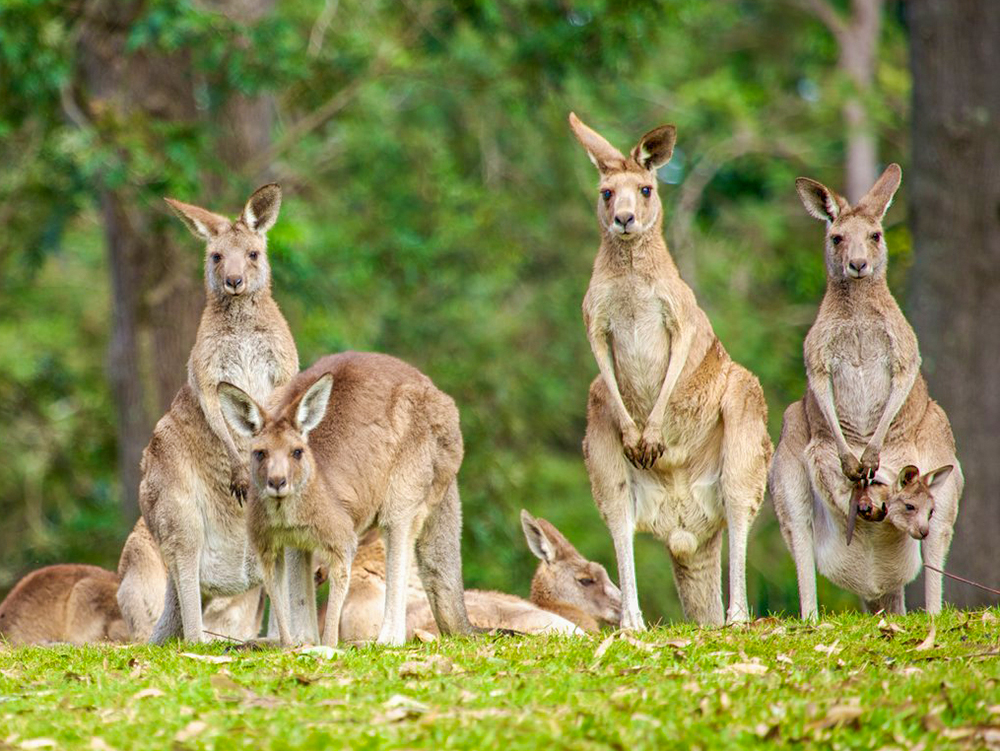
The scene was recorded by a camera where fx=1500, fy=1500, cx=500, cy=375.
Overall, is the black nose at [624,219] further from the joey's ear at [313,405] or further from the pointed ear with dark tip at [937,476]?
the pointed ear with dark tip at [937,476]

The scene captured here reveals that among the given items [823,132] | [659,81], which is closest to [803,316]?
[823,132]

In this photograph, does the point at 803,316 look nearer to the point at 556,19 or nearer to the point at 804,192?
the point at 556,19

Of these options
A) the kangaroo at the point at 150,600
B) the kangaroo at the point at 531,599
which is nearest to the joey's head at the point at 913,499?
the kangaroo at the point at 531,599

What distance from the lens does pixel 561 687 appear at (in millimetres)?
5164

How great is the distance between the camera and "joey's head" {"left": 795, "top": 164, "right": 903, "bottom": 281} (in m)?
7.09

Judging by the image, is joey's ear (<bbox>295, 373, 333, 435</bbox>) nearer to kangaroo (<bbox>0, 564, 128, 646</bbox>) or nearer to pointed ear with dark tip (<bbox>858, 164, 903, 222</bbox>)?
kangaroo (<bbox>0, 564, 128, 646</bbox>)

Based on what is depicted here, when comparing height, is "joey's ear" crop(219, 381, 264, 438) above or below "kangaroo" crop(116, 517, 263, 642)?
above

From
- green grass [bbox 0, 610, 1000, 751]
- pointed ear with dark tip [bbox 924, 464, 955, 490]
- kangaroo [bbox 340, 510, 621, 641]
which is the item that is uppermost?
pointed ear with dark tip [bbox 924, 464, 955, 490]

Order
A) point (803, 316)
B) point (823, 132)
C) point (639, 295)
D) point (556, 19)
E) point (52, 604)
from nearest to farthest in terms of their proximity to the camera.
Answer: point (639, 295) < point (52, 604) < point (556, 19) < point (803, 316) < point (823, 132)

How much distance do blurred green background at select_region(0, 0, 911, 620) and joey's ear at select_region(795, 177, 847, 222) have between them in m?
2.91

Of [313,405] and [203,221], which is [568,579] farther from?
[203,221]

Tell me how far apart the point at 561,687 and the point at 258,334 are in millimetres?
3014

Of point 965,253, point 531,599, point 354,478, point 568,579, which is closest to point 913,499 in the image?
point 568,579

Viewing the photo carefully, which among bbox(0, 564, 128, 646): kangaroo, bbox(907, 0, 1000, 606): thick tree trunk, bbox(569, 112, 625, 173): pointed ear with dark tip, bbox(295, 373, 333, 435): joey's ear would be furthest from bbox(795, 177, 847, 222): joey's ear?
bbox(0, 564, 128, 646): kangaroo
